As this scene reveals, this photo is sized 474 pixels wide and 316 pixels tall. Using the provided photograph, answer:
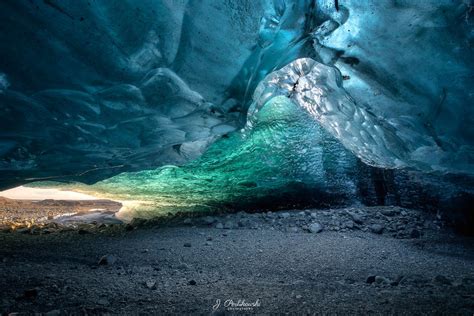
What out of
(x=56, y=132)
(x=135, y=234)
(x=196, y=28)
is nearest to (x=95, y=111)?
(x=56, y=132)

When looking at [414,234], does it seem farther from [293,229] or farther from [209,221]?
[209,221]

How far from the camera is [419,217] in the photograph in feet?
17.9

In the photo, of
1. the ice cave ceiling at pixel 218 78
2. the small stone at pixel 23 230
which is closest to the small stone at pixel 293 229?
the ice cave ceiling at pixel 218 78

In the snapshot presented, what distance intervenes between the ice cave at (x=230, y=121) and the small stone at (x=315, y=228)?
4cm

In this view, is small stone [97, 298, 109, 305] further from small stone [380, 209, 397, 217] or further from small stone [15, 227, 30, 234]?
small stone [380, 209, 397, 217]

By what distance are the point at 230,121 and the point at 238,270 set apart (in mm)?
1750

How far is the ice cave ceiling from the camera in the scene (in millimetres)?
1909

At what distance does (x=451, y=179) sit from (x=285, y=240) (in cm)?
393

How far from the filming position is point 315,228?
486 cm

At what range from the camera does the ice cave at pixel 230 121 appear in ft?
5.90

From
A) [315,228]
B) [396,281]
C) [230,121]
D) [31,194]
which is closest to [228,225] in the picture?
[315,228]

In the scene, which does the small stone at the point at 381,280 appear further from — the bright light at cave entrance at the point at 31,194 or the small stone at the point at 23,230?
the bright light at cave entrance at the point at 31,194

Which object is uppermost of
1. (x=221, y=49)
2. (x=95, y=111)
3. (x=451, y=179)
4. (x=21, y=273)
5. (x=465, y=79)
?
(x=221, y=49)

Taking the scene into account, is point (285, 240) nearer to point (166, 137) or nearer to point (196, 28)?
point (166, 137)
